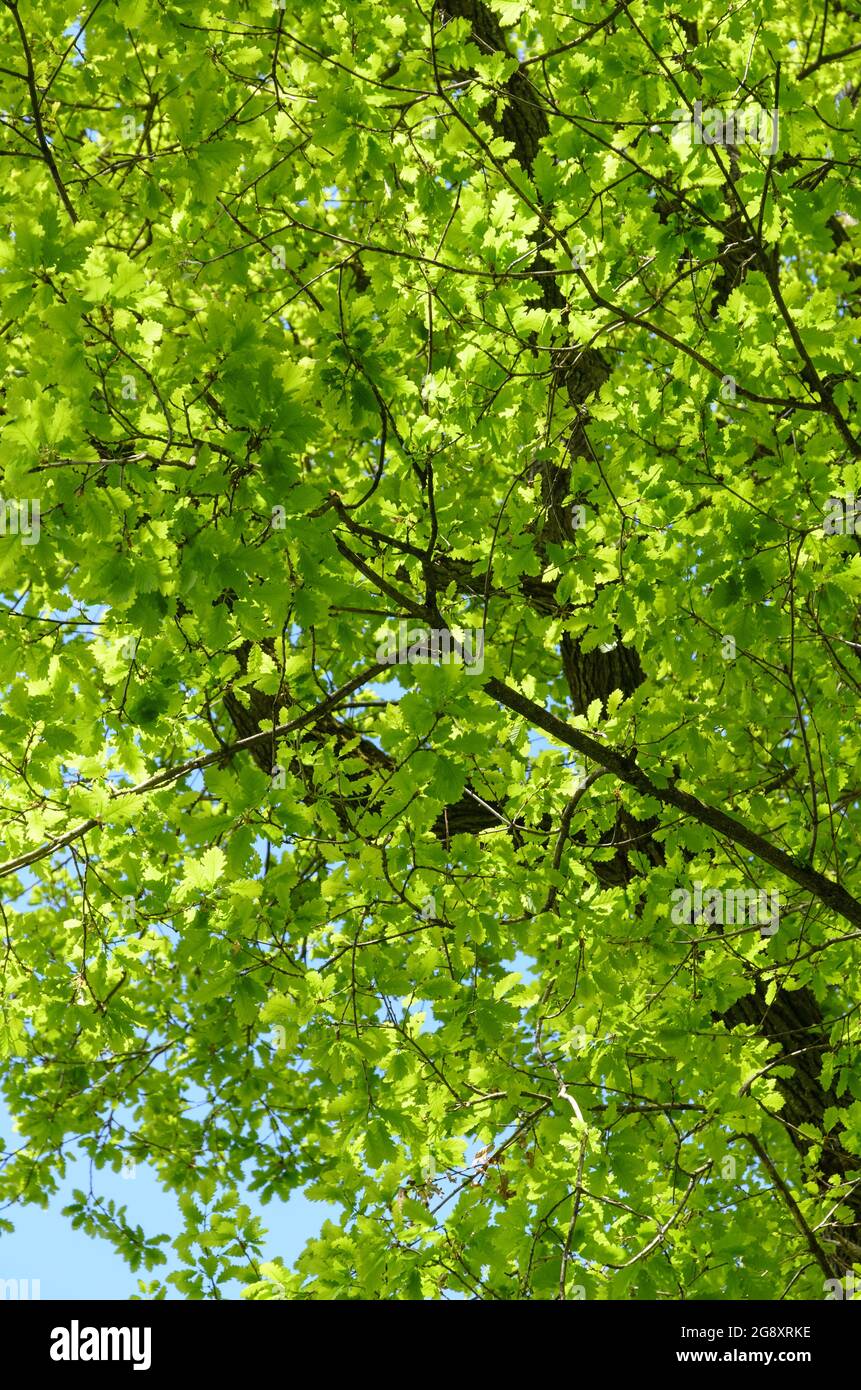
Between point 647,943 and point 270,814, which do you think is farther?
point 647,943

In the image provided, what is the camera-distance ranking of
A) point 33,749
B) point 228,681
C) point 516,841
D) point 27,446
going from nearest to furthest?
point 27,446 < point 33,749 < point 228,681 < point 516,841

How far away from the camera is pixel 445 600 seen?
3.89m

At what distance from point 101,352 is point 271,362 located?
43cm

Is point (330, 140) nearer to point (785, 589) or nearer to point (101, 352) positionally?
point (101, 352)

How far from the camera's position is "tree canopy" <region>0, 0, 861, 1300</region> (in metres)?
2.80

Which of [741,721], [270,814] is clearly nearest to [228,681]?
[270,814]

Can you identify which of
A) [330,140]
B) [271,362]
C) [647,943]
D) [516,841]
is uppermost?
[330,140]

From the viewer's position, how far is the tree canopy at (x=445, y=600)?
280cm

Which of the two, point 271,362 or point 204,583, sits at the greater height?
point 271,362

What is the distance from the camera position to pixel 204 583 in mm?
2596

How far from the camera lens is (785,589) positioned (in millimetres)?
3938

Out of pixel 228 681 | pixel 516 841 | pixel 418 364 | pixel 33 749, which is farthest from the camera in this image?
pixel 418 364

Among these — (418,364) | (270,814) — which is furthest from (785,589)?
(270,814)

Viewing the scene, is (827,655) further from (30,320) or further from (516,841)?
(30,320)
